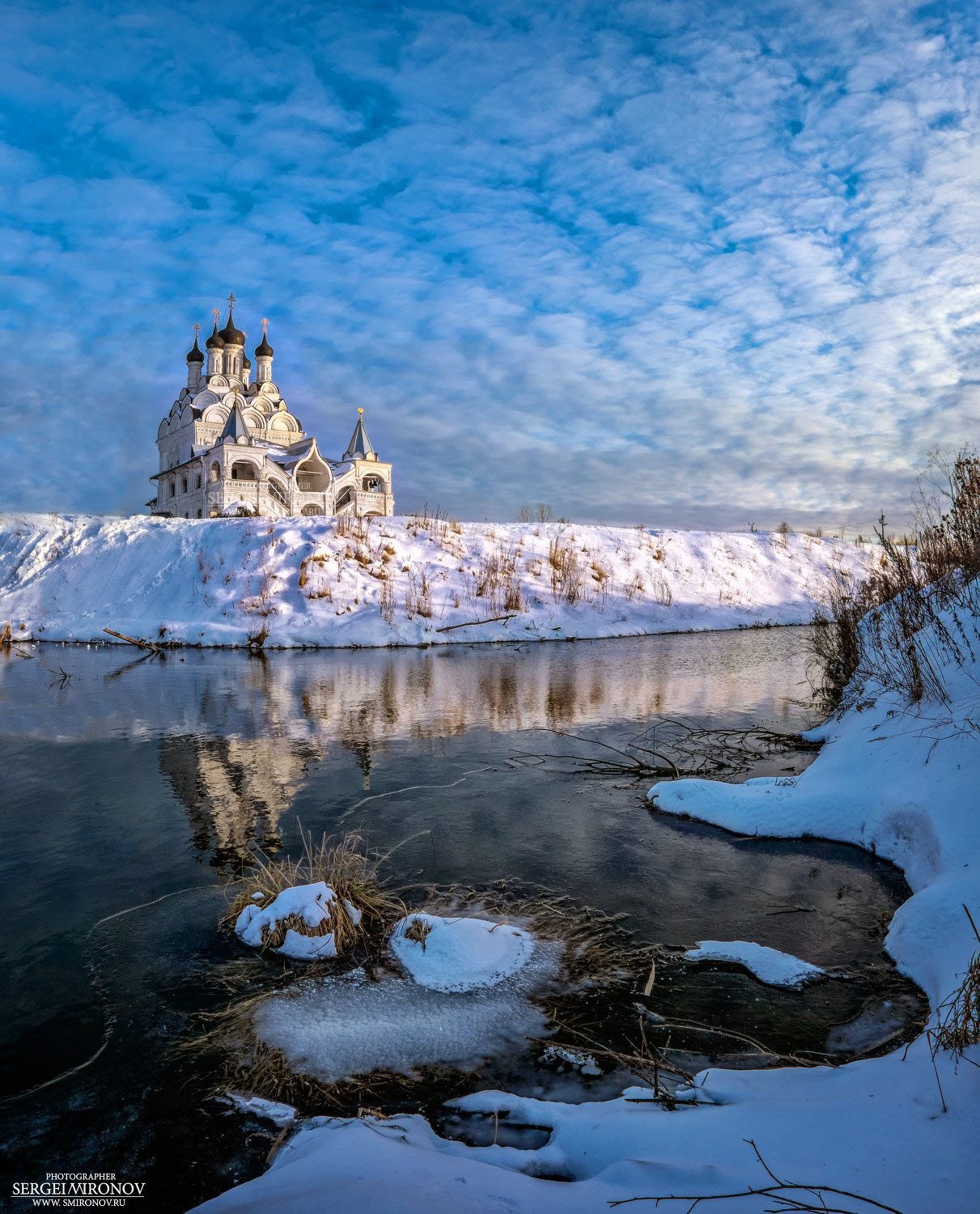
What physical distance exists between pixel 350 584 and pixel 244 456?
2129cm

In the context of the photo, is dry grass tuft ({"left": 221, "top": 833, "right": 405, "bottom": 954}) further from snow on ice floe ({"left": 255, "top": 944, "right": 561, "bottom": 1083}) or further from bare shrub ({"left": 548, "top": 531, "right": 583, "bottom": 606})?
bare shrub ({"left": 548, "top": 531, "right": 583, "bottom": 606})

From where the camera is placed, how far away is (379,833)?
617cm

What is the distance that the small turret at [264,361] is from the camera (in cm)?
5253

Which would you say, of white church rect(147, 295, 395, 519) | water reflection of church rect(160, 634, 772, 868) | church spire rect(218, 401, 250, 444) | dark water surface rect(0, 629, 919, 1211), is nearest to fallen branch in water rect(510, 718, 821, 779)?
dark water surface rect(0, 629, 919, 1211)

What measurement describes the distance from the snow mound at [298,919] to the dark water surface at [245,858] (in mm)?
195

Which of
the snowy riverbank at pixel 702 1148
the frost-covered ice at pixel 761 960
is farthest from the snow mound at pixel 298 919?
the frost-covered ice at pixel 761 960

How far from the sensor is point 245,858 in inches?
224

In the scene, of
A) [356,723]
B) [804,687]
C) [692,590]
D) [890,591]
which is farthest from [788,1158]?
[692,590]

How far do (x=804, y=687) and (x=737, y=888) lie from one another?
928 centimetres

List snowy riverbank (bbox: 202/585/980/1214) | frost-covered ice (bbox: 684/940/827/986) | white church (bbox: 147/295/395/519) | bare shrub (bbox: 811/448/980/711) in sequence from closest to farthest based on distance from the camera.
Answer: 1. snowy riverbank (bbox: 202/585/980/1214)
2. frost-covered ice (bbox: 684/940/827/986)
3. bare shrub (bbox: 811/448/980/711)
4. white church (bbox: 147/295/395/519)

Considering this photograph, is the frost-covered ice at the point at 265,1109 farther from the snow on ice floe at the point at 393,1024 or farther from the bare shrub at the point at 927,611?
the bare shrub at the point at 927,611

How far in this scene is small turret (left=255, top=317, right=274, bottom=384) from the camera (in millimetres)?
52531

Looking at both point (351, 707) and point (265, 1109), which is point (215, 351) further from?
point (265, 1109)

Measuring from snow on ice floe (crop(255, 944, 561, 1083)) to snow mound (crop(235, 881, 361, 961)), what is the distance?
30cm
